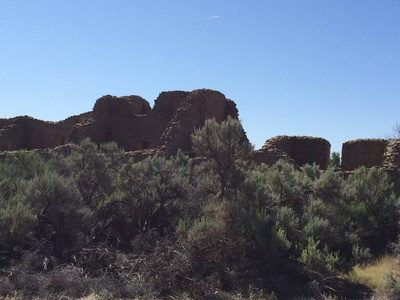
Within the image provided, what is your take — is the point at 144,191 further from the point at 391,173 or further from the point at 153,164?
the point at 391,173

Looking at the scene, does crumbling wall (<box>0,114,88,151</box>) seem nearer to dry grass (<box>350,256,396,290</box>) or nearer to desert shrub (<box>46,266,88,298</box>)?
desert shrub (<box>46,266,88,298</box>)

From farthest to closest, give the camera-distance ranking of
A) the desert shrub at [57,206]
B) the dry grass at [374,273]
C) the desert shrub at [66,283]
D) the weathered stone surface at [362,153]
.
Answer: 1. the weathered stone surface at [362,153]
2. the desert shrub at [57,206]
3. the dry grass at [374,273]
4. the desert shrub at [66,283]

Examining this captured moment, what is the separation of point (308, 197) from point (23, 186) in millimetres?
5860

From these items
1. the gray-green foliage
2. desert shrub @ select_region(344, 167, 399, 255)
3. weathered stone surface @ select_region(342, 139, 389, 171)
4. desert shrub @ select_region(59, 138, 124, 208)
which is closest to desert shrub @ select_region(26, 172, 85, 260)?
the gray-green foliage

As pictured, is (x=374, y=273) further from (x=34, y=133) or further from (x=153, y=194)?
(x=34, y=133)

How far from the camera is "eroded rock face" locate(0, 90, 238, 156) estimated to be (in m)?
18.4

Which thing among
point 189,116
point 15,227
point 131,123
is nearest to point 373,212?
point 15,227

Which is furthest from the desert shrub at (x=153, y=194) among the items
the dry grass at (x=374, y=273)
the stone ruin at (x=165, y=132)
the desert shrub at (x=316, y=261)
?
the stone ruin at (x=165, y=132)

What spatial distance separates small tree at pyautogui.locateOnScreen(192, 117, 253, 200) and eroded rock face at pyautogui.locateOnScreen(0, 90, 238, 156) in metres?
7.63

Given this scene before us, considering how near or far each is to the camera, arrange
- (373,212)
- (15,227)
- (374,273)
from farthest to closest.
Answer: (373,212), (374,273), (15,227)

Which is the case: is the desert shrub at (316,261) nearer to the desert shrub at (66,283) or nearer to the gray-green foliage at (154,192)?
the gray-green foliage at (154,192)

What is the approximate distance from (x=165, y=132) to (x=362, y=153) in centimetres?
766

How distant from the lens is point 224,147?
9562 millimetres

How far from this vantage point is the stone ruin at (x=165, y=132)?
1767 cm
